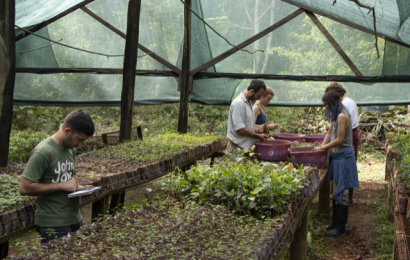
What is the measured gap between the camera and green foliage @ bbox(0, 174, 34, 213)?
2559 mm

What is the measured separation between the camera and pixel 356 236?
15.9 feet

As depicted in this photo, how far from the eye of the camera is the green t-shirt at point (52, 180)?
2.37m

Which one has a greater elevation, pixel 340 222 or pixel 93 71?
pixel 93 71

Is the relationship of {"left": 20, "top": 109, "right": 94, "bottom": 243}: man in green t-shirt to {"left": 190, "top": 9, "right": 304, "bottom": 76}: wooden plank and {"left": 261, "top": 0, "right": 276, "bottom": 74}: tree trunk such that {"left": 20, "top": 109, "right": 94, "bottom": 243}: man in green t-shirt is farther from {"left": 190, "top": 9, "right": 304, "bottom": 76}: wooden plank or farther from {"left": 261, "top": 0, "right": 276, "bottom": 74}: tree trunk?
{"left": 261, "top": 0, "right": 276, "bottom": 74}: tree trunk

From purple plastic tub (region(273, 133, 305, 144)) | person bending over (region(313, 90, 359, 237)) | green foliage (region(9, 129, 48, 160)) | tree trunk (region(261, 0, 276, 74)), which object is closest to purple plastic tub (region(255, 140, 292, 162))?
person bending over (region(313, 90, 359, 237))

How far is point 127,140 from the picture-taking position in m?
5.62

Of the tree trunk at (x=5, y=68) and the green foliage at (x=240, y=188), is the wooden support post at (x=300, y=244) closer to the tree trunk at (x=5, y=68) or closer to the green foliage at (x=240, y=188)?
the green foliage at (x=240, y=188)

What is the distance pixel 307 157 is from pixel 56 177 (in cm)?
257

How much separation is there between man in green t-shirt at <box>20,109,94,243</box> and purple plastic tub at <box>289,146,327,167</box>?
2.25 metres

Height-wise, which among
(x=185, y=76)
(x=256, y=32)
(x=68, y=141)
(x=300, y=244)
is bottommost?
(x=300, y=244)

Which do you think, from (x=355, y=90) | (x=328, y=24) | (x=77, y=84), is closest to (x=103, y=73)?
(x=77, y=84)

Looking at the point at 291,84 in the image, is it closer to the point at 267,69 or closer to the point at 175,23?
the point at 267,69

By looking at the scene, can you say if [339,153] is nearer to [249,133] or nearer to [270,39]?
[249,133]

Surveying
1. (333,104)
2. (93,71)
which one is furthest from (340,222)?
(93,71)
